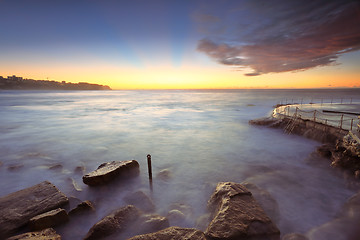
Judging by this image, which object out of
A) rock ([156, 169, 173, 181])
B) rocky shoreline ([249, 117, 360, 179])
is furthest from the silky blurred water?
rocky shoreline ([249, 117, 360, 179])

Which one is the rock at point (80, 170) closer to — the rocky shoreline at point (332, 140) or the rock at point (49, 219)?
the rock at point (49, 219)

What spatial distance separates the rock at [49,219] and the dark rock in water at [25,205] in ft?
1.15

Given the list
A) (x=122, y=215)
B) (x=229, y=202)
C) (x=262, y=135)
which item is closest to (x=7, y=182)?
(x=122, y=215)

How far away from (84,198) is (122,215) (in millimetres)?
2341

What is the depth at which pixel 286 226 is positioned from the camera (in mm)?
5297

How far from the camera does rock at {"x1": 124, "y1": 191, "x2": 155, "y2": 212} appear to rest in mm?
6043

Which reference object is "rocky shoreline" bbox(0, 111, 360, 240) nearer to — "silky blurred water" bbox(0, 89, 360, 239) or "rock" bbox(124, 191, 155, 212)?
"rock" bbox(124, 191, 155, 212)

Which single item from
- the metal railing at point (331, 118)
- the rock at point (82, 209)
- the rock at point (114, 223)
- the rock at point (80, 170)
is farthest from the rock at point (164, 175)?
the metal railing at point (331, 118)

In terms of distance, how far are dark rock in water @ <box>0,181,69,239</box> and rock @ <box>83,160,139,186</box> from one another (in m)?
1.30

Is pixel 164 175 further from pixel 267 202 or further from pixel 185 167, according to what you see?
pixel 267 202

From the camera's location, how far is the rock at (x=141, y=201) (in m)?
6.04

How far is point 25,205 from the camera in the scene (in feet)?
16.6

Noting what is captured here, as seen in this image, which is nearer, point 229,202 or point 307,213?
point 229,202

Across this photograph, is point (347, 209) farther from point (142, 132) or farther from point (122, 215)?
point (142, 132)
